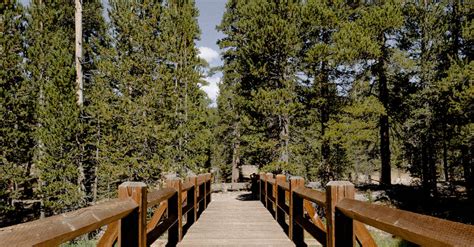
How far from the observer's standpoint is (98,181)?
1897 cm

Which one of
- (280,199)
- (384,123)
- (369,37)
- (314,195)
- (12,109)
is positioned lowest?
(280,199)

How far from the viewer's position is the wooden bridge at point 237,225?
5.73 ft

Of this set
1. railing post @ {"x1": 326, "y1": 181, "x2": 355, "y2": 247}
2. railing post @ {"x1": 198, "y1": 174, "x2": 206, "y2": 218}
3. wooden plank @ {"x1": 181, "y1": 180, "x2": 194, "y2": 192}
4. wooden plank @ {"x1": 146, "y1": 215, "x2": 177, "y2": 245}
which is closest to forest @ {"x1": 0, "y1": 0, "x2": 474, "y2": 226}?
railing post @ {"x1": 198, "y1": 174, "x2": 206, "y2": 218}

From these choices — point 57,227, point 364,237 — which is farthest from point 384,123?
point 57,227

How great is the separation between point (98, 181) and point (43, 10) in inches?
425

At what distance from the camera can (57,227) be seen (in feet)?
6.35

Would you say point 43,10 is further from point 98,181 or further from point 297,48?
point 297,48

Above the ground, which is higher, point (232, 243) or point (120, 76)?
point (120, 76)

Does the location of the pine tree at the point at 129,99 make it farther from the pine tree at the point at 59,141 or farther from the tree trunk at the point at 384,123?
the tree trunk at the point at 384,123

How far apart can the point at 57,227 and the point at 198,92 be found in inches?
701

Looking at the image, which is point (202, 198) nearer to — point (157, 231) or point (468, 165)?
point (157, 231)

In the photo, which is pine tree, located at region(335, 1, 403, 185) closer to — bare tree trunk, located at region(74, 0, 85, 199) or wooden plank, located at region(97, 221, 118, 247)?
bare tree trunk, located at region(74, 0, 85, 199)

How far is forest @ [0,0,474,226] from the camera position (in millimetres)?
16234

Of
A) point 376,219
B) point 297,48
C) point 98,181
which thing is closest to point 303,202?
point 376,219
